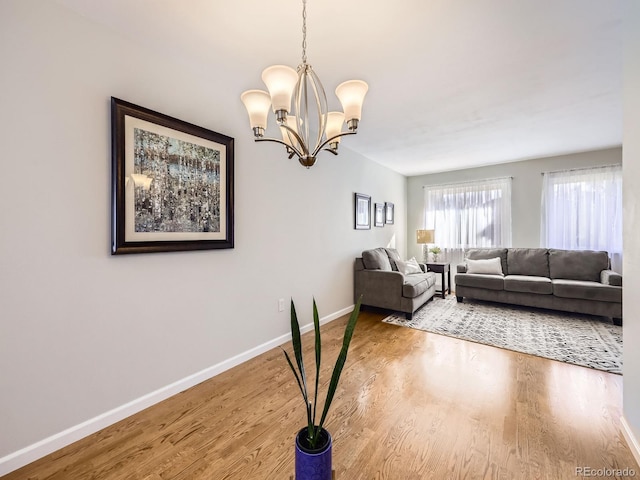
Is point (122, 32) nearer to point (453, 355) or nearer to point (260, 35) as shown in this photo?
point (260, 35)

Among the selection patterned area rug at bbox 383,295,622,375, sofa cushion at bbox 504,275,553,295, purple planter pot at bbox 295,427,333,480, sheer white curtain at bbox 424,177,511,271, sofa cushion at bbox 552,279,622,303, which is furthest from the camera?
sheer white curtain at bbox 424,177,511,271

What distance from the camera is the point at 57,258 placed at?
150cm

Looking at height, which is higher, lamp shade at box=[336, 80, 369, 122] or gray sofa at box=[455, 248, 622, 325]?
lamp shade at box=[336, 80, 369, 122]

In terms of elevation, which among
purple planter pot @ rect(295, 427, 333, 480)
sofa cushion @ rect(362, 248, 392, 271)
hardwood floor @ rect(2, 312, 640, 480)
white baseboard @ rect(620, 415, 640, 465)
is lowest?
hardwood floor @ rect(2, 312, 640, 480)

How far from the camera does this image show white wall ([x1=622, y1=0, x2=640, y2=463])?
1.42m

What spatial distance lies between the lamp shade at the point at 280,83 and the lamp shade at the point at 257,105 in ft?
0.60

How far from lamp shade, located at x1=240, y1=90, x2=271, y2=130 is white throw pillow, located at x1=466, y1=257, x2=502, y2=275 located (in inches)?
170

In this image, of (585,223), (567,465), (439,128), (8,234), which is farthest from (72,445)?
(585,223)

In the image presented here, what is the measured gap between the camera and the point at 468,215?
5.38 meters

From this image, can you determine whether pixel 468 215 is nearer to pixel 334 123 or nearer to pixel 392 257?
pixel 392 257

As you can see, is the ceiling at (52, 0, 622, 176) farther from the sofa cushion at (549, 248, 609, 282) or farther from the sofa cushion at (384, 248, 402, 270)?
the sofa cushion at (384, 248, 402, 270)

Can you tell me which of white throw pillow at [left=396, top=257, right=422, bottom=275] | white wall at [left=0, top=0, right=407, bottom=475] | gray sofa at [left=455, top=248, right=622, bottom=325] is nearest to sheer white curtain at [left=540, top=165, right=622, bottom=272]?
gray sofa at [left=455, top=248, right=622, bottom=325]

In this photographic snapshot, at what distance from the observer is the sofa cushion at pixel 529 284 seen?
385cm

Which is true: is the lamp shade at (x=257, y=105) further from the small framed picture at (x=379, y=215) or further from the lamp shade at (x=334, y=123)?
the small framed picture at (x=379, y=215)
